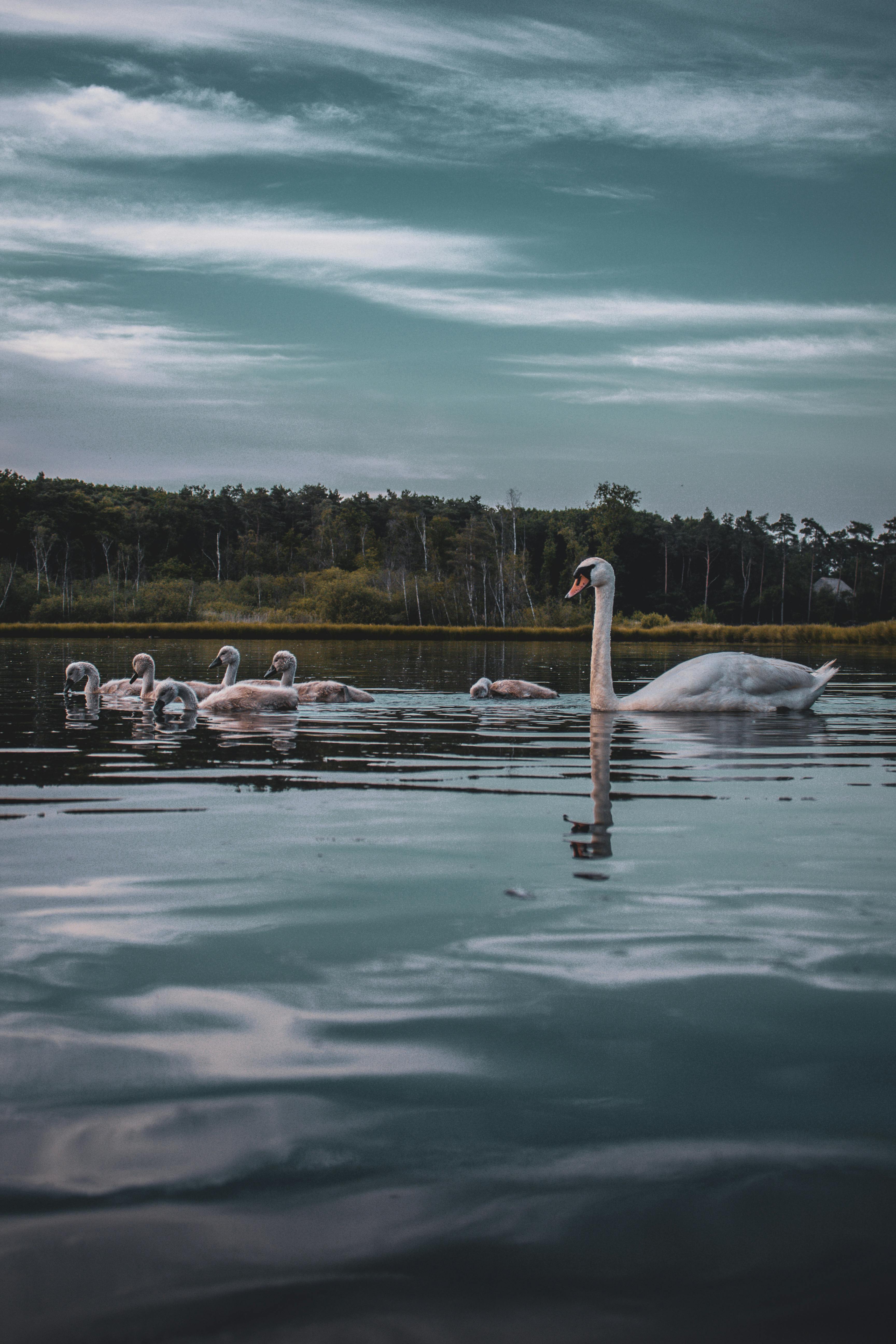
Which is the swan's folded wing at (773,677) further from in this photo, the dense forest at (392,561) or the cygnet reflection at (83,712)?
the dense forest at (392,561)

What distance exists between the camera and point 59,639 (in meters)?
49.9

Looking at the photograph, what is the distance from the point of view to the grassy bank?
5328 centimetres

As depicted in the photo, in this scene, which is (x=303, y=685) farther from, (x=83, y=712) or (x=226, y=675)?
(x=83, y=712)

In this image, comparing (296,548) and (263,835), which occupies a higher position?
(296,548)

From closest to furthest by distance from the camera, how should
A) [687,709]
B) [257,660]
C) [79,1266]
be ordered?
[79,1266] → [687,709] → [257,660]

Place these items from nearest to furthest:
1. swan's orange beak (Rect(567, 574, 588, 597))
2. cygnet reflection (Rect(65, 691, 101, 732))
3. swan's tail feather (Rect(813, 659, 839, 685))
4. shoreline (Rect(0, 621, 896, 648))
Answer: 1. cygnet reflection (Rect(65, 691, 101, 732))
2. swan's orange beak (Rect(567, 574, 588, 597))
3. swan's tail feather (Rect(813, 659, 839, 685))
4. shoreline (Rect(0, 621, 896, 648))

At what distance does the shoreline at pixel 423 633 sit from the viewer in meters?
53.6

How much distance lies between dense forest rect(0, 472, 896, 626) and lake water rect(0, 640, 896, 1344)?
71.7 meters

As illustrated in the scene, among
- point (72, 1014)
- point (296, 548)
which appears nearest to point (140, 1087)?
point (72, 1014)

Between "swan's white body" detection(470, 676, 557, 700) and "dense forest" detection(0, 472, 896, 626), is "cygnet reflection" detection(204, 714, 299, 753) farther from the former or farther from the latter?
"dense forest" detection(0, 472, 896, 626)

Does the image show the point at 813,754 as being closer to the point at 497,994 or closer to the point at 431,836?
the point at 431,836

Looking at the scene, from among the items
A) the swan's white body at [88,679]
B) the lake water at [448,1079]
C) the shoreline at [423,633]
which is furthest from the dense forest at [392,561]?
the lake water at [448,1079]

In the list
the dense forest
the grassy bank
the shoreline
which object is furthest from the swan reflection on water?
the dense forest

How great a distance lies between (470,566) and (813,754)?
80.7 metres
